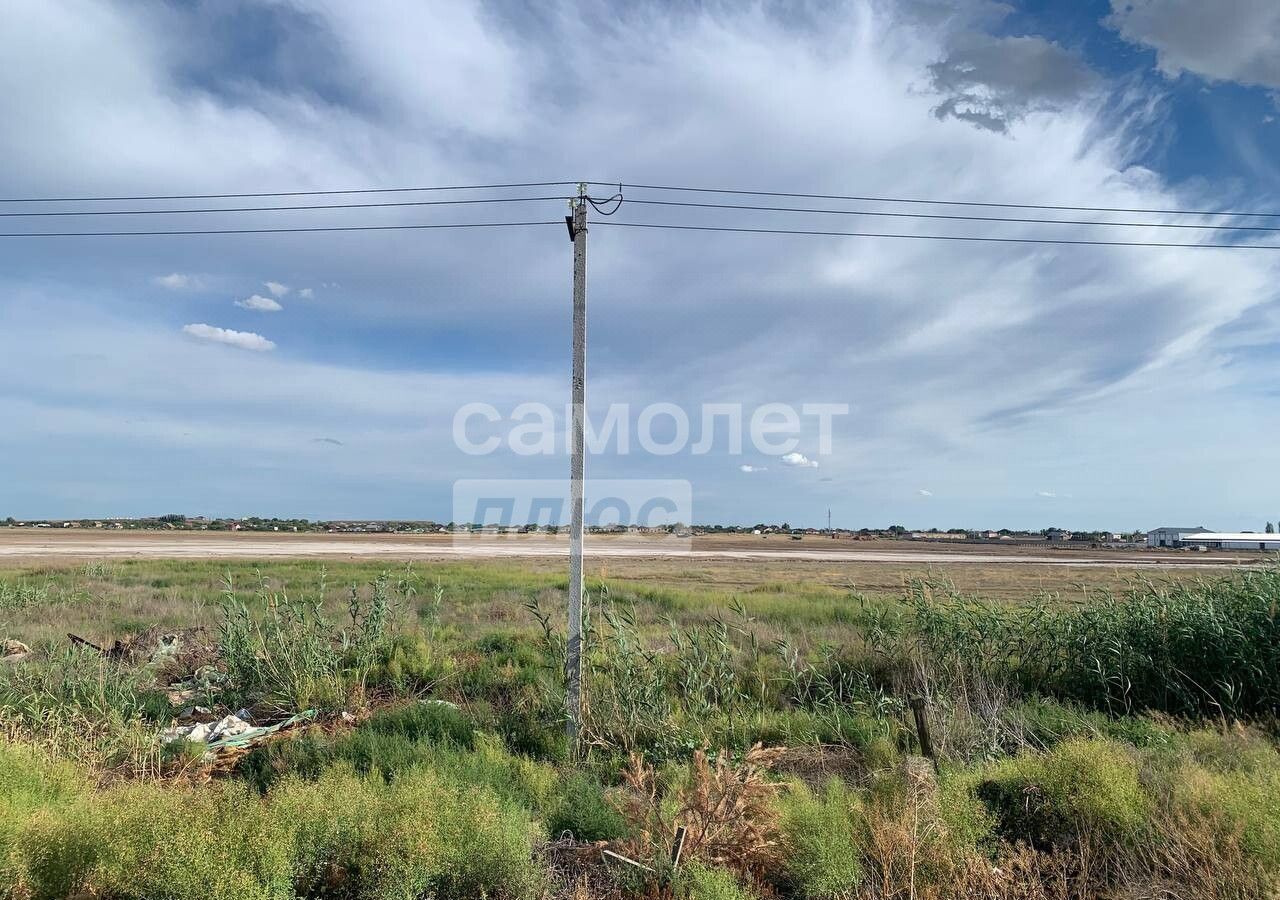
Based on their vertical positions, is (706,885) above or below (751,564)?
above

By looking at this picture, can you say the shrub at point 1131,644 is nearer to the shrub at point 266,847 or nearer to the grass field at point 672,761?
the grass field at point 672,761

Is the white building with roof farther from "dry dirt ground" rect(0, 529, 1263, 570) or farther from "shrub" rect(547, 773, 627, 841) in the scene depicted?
"shrub" rect(547, 773, 627, 841)

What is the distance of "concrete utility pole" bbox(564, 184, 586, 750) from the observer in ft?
23.8

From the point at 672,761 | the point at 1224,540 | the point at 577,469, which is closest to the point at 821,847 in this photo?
the point at 672,761

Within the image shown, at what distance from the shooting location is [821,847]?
14.1 ft

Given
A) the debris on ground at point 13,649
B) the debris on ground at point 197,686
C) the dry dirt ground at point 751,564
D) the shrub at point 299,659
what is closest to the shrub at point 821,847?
the shrub at point 299,659

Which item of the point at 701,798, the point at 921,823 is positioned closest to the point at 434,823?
the point at 701,798

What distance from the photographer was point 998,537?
15775 centimetres

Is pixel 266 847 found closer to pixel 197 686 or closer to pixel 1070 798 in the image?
pixel 1070 798

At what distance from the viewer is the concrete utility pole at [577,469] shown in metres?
7.27

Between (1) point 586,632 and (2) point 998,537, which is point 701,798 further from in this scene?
(2) point 998,537

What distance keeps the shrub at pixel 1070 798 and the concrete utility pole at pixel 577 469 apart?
147 inches

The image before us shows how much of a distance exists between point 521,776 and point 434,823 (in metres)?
2.10

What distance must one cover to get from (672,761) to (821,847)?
2334 millimetres
